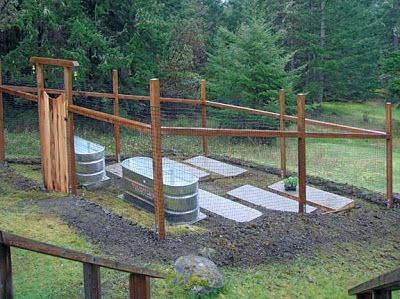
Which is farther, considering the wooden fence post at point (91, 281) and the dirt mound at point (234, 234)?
the dirt mound at point (234, 234)

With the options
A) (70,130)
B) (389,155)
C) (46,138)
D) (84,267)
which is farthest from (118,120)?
(389,155)

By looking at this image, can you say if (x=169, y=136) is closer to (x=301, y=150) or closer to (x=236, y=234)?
(x=301, y=150)

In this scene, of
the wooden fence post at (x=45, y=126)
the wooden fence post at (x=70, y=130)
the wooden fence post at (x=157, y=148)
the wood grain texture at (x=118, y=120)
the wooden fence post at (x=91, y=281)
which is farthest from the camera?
the wooden fence post at (x=45, y=126)

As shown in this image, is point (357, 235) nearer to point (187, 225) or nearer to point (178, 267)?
point (187, 225)

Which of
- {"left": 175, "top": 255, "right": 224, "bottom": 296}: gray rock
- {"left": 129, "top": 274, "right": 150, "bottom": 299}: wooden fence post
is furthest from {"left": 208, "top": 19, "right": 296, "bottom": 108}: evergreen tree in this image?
{"left": 129, "top": 274, "right": 150, "bottom": 299}: wooden fence post

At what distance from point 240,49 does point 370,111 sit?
10789mm

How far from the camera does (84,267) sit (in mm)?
2498

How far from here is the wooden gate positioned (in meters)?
6.98

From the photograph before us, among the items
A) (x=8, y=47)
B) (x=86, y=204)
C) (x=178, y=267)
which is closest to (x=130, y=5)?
(x=8, y=47)

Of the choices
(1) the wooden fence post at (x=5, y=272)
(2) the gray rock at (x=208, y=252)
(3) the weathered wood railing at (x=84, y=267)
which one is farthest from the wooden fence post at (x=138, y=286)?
(2) the gray rock at (x=208, y=252)

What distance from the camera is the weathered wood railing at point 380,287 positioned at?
1938 millimetres

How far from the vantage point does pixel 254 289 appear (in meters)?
4.59

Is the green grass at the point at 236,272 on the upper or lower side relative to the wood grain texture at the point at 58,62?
lower

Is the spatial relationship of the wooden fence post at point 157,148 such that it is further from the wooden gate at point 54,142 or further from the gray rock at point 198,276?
the wooden gate at point 54,142
